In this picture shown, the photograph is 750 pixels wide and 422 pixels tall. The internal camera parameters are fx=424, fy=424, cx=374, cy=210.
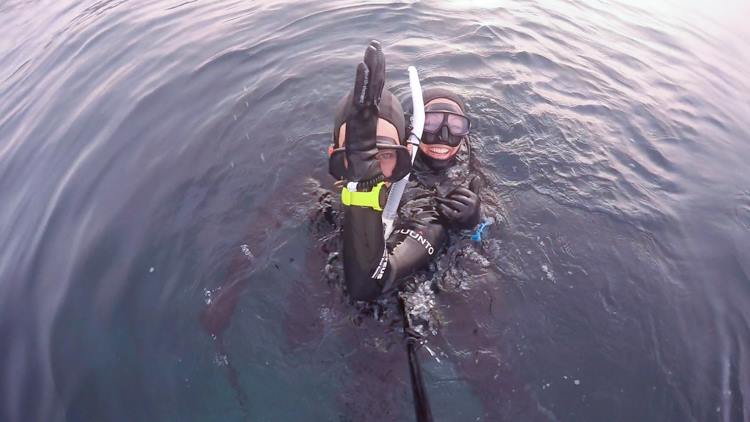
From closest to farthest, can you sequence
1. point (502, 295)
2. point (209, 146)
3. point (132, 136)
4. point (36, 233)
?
point (502, 295) < point (36, 233) < point (209, 146) < point (132, 136)

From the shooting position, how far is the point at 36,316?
3930 millimetres

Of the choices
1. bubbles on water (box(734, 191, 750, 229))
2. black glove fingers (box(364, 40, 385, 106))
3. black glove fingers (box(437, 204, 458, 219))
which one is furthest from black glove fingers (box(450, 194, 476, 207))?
bubbles on water (box(734, 191, 750, 229))

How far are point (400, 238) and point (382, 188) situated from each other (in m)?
0.79

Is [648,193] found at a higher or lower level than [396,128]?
lower

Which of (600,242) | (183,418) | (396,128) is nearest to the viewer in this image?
(183,418)

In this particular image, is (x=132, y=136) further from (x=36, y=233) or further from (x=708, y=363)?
(x=708, y=363)

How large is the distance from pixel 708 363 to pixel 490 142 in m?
3.34

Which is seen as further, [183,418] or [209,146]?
[209,146]

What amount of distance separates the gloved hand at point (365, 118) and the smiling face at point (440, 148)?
1.68 meters

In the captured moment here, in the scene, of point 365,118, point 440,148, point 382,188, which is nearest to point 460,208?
point 440,148

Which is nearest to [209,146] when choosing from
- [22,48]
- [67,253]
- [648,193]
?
[67,253]

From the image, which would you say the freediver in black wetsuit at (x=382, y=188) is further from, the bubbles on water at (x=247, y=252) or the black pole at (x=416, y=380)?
the bubbles on water at (x=247, y=252)

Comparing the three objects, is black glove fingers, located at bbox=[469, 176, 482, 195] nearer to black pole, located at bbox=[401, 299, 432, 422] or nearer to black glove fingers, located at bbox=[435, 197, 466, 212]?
black glove fingers, located at bbox=[435, 197, 466, 212]

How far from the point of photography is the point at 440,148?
14.7 feet
